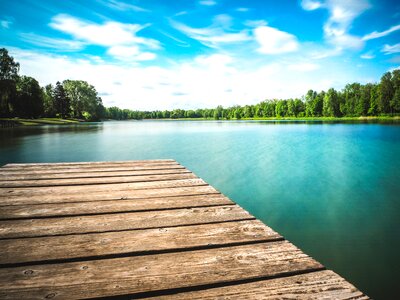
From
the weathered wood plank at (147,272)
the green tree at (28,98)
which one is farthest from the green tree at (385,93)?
the green tree at (28,98)

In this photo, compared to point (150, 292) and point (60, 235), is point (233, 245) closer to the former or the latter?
point (150, 292)

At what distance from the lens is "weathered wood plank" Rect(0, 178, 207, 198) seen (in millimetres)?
3219

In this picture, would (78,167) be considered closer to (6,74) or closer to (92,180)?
(92,180)

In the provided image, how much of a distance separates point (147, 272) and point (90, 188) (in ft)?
7.70

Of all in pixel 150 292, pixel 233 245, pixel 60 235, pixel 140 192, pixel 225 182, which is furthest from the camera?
pixel 225 182

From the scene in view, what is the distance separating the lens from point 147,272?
5.15ft

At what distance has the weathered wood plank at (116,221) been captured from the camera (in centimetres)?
215

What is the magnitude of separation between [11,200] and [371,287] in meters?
5.25

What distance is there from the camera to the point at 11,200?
2.92m

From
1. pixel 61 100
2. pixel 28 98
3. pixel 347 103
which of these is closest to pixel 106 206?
pixel 28 98

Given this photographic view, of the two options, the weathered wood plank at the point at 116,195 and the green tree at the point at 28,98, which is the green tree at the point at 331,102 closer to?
the green tree at the point at 28,98

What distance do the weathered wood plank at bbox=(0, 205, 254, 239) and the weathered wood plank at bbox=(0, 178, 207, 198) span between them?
3.20ft

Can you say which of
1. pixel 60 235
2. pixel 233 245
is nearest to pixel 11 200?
pixel 60 235

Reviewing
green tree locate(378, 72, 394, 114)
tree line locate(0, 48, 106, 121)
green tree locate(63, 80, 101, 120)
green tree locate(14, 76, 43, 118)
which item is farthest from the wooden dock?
green tree locate(63, 80, 101, 120)
